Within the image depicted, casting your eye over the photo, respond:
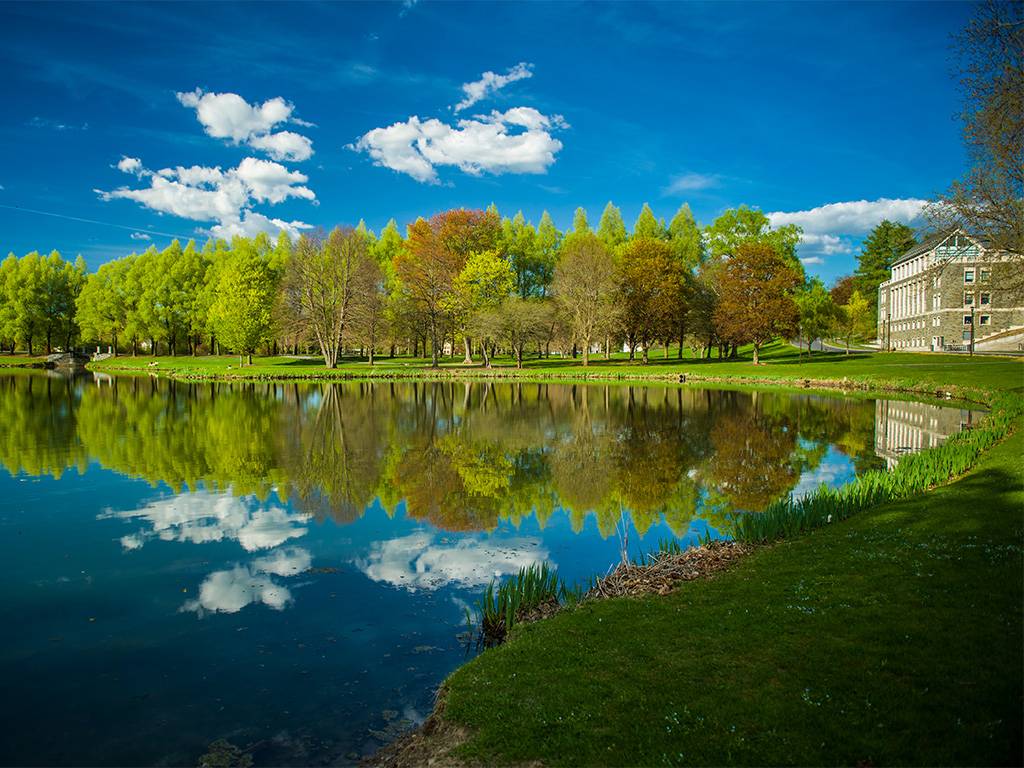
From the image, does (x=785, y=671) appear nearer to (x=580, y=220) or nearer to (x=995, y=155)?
(x=995, y=155)

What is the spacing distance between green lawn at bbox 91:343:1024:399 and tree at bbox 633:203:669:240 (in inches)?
734

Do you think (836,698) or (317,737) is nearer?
(836,698)

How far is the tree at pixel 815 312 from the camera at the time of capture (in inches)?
2726

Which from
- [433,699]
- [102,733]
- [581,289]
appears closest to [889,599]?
[433,699]

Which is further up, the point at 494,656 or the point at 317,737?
the point at 494,656

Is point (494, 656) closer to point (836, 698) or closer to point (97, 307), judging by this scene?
point (836, 698)

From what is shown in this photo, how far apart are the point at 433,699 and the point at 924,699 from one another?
4785 millimetres

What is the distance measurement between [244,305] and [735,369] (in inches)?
2081

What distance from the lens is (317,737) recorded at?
662 cm

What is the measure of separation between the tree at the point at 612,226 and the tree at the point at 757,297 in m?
23.3

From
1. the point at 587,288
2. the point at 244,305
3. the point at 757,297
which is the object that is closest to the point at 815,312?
the point at 757,297

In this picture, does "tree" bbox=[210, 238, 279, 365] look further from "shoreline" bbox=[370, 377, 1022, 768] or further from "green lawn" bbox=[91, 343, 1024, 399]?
"shoreline" bbox=[370, 377, 1022, 768]

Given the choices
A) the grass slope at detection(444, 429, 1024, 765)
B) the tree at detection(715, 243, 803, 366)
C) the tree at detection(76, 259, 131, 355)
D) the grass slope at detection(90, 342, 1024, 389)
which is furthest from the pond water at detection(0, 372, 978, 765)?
the tree at detection(76, 259, 131, 355)

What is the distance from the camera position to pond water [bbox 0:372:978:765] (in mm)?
7094
